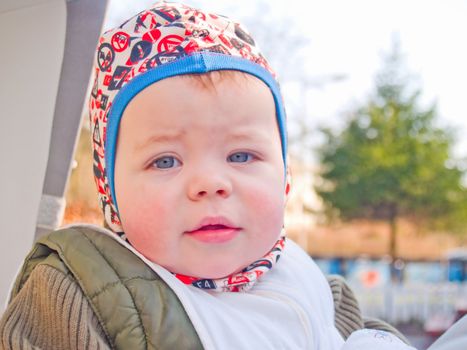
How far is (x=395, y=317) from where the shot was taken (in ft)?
39.4

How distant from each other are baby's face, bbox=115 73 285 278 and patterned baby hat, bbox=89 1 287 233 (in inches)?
1.0

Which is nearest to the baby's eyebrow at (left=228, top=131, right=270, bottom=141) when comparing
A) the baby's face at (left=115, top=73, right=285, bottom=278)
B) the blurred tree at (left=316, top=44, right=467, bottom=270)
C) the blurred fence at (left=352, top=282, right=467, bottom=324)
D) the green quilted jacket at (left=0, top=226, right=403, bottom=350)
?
the baby's face at (left=115, top=73, right=285, bottom=278)

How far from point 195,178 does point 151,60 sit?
23 centimetres

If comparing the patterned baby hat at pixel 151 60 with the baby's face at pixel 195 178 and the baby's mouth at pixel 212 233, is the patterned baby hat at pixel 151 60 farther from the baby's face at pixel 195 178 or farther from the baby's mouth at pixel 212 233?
the baby's mouth at pixel 212 233

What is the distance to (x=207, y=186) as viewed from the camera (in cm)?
117

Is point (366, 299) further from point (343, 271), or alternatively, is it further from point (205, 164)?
point (205, 164)

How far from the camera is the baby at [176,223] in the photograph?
1.14 m

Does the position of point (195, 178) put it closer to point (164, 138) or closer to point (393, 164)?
point (164, 138)

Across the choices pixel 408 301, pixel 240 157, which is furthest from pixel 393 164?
pixel 240 157

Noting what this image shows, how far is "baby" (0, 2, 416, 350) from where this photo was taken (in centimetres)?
114

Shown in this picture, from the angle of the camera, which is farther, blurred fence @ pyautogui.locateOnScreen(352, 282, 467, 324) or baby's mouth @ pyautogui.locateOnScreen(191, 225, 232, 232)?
blurred fence @ pyautogui.locateOnScreen(352, 282, 467, 324)

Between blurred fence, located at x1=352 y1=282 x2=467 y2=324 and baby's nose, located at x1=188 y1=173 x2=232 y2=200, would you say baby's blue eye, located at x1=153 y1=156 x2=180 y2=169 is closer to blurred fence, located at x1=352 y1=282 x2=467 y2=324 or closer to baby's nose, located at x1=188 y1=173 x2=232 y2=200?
baby's nose, located at x1=188 y1=173 x2=232 y2=200

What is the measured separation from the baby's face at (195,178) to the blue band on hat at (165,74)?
14 mm

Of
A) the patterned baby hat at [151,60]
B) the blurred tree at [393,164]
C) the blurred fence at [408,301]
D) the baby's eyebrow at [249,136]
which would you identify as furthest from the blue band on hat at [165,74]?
the blurred tree at [393,164]
